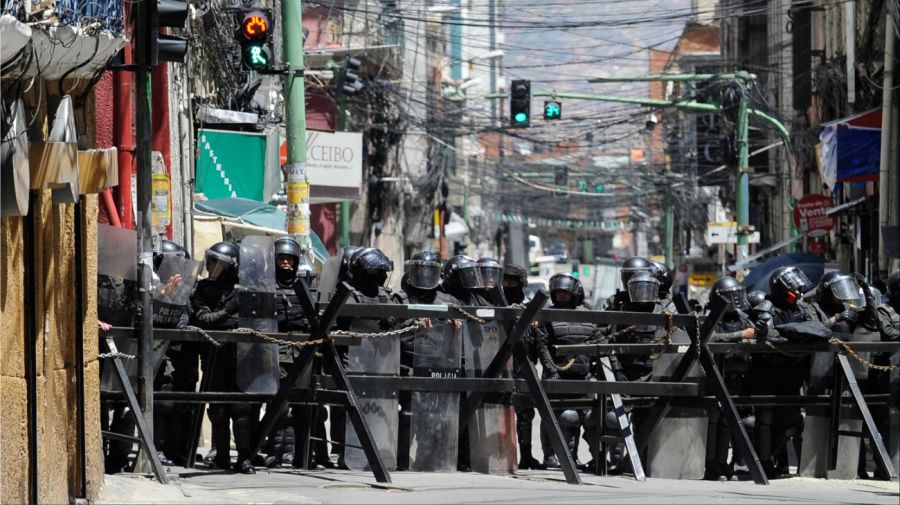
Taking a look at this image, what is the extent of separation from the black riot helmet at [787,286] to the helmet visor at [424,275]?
9.84 feet

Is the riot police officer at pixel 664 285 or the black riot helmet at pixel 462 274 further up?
the black riot helmet at pixel 462 274

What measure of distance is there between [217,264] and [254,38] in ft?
16.5

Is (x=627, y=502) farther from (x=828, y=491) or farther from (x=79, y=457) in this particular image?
(x=79, y=457)

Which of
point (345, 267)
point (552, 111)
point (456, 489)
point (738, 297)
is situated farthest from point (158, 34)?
point (552, 111)

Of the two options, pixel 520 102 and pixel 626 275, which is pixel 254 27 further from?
pixel 520 102

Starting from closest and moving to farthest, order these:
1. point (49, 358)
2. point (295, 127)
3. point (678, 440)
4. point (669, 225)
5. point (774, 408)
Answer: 1. point (49, 358)
2. point (678, 440)
3. point (774, 408)
4. point (295, 127)
5. point (669, 225)

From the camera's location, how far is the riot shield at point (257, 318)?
11.9 meters

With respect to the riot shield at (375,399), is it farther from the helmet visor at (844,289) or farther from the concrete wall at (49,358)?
the helmet visor at (844,289)

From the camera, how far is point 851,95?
90.5ft

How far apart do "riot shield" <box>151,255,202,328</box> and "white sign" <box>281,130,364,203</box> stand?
19454mm

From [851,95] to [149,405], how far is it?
764 inches

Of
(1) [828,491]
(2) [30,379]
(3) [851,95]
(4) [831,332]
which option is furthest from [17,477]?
(3) [851,95]

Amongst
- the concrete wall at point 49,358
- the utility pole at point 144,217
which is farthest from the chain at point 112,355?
the concrete wall at point 49,358

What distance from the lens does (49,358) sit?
9.14 m
